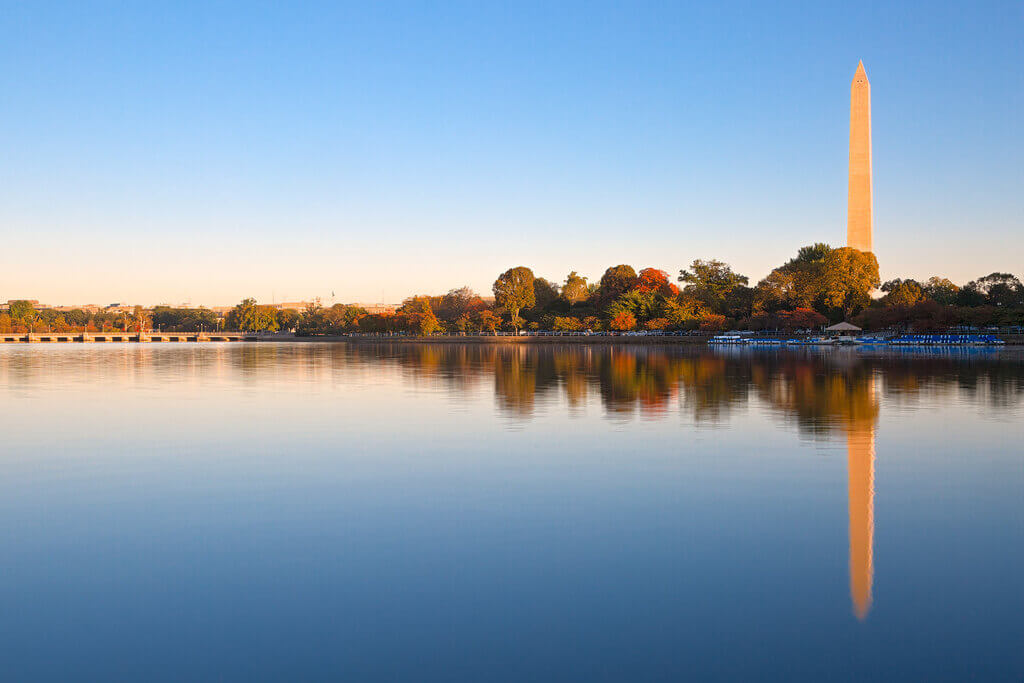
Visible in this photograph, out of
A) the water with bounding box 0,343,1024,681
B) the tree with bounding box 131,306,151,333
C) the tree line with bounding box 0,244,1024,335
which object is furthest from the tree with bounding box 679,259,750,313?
the tree with bounding box 131,306,151,333

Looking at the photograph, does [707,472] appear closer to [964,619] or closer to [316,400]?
[964,619]

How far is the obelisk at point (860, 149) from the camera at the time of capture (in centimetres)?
6975

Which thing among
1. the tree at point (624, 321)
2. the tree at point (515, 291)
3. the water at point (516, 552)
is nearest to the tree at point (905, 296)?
the tree at point (624, 321)

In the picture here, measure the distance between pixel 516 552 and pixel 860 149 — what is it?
7419 cm

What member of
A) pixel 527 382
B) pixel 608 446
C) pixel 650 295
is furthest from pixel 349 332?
pixel 608 446

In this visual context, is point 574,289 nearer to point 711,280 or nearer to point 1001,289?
point 711,280

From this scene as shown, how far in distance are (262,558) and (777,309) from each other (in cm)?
8643

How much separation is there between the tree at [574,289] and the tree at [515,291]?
254 inches

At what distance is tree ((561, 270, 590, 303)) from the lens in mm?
117625

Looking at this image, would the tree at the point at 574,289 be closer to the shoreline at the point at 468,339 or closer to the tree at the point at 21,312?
the shoreline at the point at 468,339

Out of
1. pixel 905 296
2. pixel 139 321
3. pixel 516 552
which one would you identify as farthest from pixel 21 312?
pixel 516 552

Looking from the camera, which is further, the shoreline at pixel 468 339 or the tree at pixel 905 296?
the shoreline at pixel 468 339

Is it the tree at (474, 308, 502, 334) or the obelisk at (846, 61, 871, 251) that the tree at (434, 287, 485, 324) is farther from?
the obelisk at (846, 61, 871, 251)

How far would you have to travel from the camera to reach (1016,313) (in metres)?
65.6
